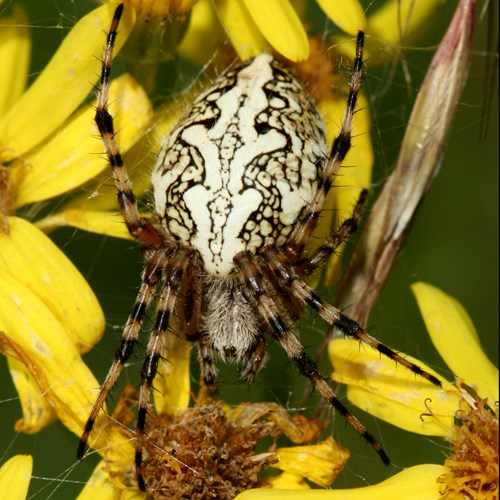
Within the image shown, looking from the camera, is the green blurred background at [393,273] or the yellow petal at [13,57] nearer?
the green blurred background at [393,273]

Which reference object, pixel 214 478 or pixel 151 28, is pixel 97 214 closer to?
pixel 151 28

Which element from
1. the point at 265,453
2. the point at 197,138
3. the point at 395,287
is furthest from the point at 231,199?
the point at 395,287

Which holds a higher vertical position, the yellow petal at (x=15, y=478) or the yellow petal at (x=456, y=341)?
the yellow petal at (x=456, y=341)

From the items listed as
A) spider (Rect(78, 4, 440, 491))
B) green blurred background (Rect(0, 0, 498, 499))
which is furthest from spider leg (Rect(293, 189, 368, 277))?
green blurred background (Rect(0, 0, 498, 499))

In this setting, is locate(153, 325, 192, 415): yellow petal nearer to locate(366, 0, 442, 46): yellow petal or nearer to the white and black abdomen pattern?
the white and black abdomen pattern

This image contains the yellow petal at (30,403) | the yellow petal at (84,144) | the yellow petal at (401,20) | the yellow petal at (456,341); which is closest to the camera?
the yellow petal at (30,403)

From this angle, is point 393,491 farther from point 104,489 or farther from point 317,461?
point 104,489

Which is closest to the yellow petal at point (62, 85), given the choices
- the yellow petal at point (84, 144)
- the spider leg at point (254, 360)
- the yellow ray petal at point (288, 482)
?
the yellow petal at point (84, 144)

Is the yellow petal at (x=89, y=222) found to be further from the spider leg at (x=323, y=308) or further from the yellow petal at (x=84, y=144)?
the spider leg at (x=323, y=308)
